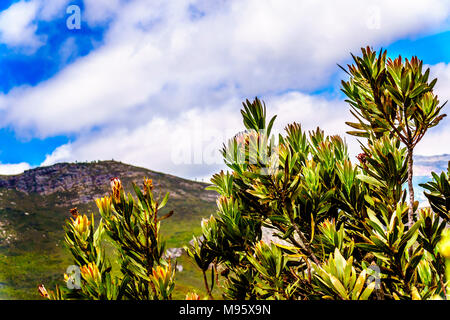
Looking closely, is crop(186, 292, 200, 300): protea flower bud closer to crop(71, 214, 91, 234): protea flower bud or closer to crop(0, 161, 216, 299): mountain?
crop(71, 214, 91, 234): protea flower bud

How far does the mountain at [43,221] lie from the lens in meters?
103

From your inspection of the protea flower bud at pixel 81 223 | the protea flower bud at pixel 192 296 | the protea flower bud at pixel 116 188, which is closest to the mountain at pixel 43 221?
the protea flower bud at pixel 81 223

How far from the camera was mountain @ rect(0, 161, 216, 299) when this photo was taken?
337ft

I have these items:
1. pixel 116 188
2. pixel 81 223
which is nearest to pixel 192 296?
pixel 116 188

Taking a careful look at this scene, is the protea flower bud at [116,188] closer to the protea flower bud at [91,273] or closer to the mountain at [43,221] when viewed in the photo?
the protea flower bud at [91,273]

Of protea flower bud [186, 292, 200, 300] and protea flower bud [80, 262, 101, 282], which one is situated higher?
protea flower bud [80, 262, 101, 282]

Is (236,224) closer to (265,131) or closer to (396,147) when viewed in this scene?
(265,131)

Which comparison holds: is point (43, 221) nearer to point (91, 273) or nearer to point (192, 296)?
point (91, 273)

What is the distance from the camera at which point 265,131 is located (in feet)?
9.11

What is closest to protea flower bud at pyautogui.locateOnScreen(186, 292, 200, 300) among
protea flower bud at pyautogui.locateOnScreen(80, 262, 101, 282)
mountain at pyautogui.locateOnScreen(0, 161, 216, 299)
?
protea flower bud at pyautogui.locateOnScreen(80, 262, 101, 282)

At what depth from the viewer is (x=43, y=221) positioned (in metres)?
150

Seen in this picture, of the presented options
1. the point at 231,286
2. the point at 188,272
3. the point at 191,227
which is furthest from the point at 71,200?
the point at 231,286

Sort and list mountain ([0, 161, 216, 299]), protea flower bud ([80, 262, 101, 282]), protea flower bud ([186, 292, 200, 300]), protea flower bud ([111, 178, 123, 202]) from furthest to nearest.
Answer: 1. mountain ([0, 161, 216, 299])
2. protea flower bud ([111, 178, 123, 202])
3. protea flower bud ([80, 262, 101, 282])
4. protea flower bud ([186, 292, 200, 300])

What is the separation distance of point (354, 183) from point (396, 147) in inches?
22.4
